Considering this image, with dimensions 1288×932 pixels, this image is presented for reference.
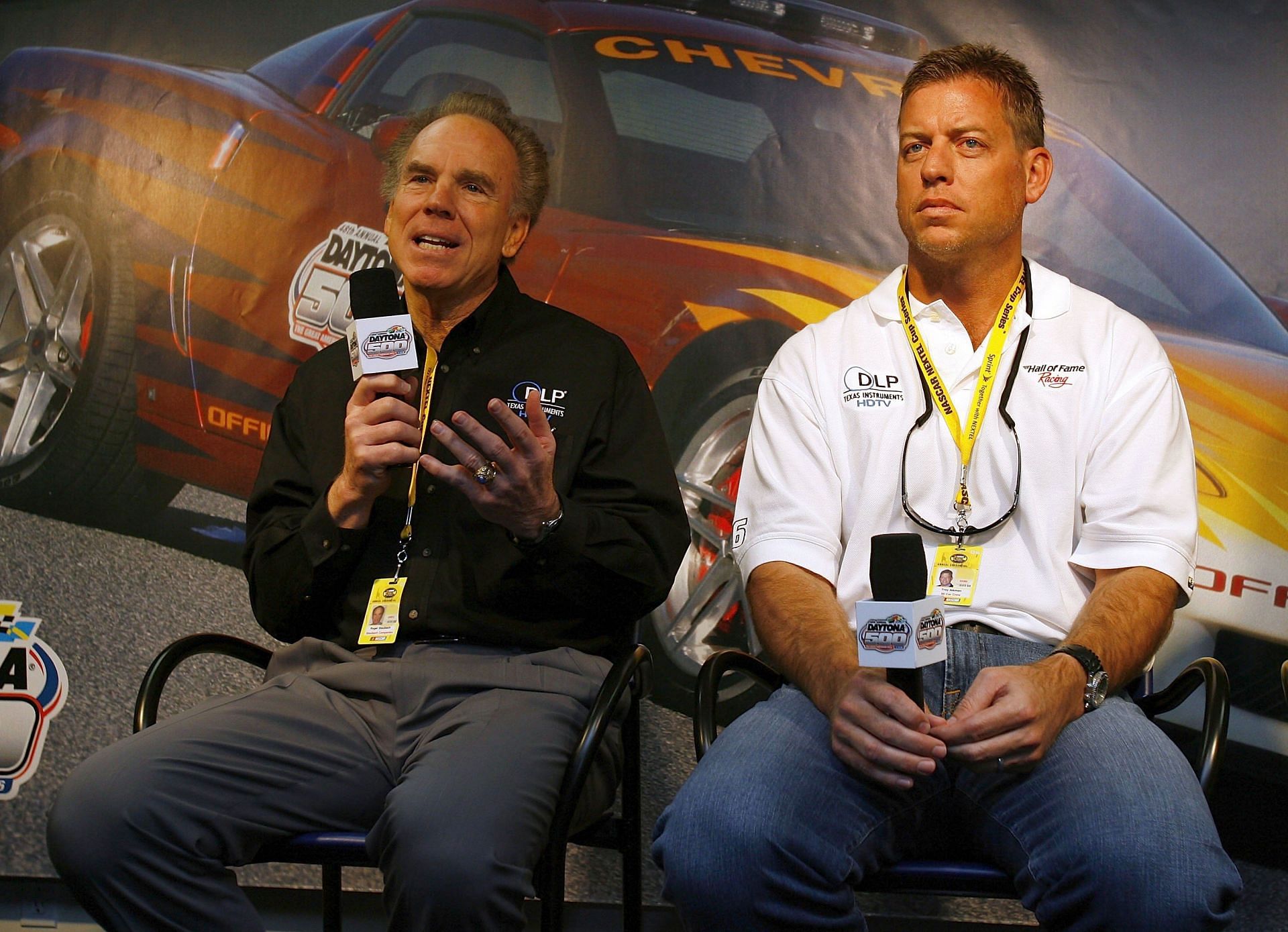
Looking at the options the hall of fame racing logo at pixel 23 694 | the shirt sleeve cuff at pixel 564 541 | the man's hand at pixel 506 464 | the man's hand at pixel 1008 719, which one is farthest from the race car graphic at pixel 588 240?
the man's hand at pixel 1008 719

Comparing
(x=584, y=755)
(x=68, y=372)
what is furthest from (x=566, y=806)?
(x=68, y=372)

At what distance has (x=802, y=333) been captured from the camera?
206cm

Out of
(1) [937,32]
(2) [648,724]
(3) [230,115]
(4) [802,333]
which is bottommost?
(2) [648,724]

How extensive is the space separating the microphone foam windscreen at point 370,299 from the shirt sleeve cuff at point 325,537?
1.24 feet

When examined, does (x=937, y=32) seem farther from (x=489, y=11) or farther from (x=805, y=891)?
(x=805, y=891)

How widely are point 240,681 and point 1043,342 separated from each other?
1961 mm

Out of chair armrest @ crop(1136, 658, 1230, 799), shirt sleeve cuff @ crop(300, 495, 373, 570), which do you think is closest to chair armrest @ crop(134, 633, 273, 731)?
shirt sleeve cuff @ crop(300, 495, 373, 570)

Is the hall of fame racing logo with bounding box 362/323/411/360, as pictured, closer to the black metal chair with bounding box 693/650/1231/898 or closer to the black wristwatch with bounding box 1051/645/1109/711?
the black metal chair with bounding box 693/650/1231/898

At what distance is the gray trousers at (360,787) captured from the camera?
59.6 inches

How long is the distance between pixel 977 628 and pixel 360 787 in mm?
976

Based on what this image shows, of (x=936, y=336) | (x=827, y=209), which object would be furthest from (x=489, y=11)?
(x=936, y=336)

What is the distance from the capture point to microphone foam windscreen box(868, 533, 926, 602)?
4.28ft

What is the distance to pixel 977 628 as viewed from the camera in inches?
69.3

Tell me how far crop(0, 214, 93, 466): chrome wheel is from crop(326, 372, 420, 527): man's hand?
1452 mm
